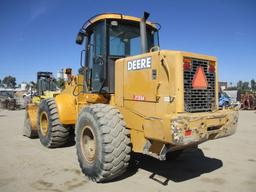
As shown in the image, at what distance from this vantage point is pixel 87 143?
19.2 feet

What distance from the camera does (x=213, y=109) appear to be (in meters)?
5.36

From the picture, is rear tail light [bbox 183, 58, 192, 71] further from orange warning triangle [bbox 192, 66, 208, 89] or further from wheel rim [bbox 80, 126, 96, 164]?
wheel rim [bbox 80, 126, 96, 164]

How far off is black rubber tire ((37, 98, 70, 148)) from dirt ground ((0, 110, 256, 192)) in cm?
20

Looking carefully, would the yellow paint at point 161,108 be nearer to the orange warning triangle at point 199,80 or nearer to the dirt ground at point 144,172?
the orange warning triangle at point 199,80

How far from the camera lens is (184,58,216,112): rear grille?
4.88 m

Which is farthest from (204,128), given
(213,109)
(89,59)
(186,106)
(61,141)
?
(61,141)

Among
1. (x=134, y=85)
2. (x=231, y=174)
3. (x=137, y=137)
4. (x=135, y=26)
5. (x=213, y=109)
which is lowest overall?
(x=231, y=174)

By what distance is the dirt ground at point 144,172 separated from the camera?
16.5 feet

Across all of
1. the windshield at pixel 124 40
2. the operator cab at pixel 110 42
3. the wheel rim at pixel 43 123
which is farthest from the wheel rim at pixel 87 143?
the wheel rim at pixel 43 123

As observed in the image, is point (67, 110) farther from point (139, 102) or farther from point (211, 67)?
point (211, 67)

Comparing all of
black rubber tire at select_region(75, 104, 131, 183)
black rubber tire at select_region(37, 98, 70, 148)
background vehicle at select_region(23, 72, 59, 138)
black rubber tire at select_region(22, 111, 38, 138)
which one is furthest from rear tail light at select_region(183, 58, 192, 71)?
black rubber tire at select_region(22, 111, 38, 138)

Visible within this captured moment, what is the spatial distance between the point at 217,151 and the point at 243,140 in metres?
2.22

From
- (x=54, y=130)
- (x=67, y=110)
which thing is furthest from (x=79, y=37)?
(x=54, y=130)

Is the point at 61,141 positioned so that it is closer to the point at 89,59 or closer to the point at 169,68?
the point at 89,59
